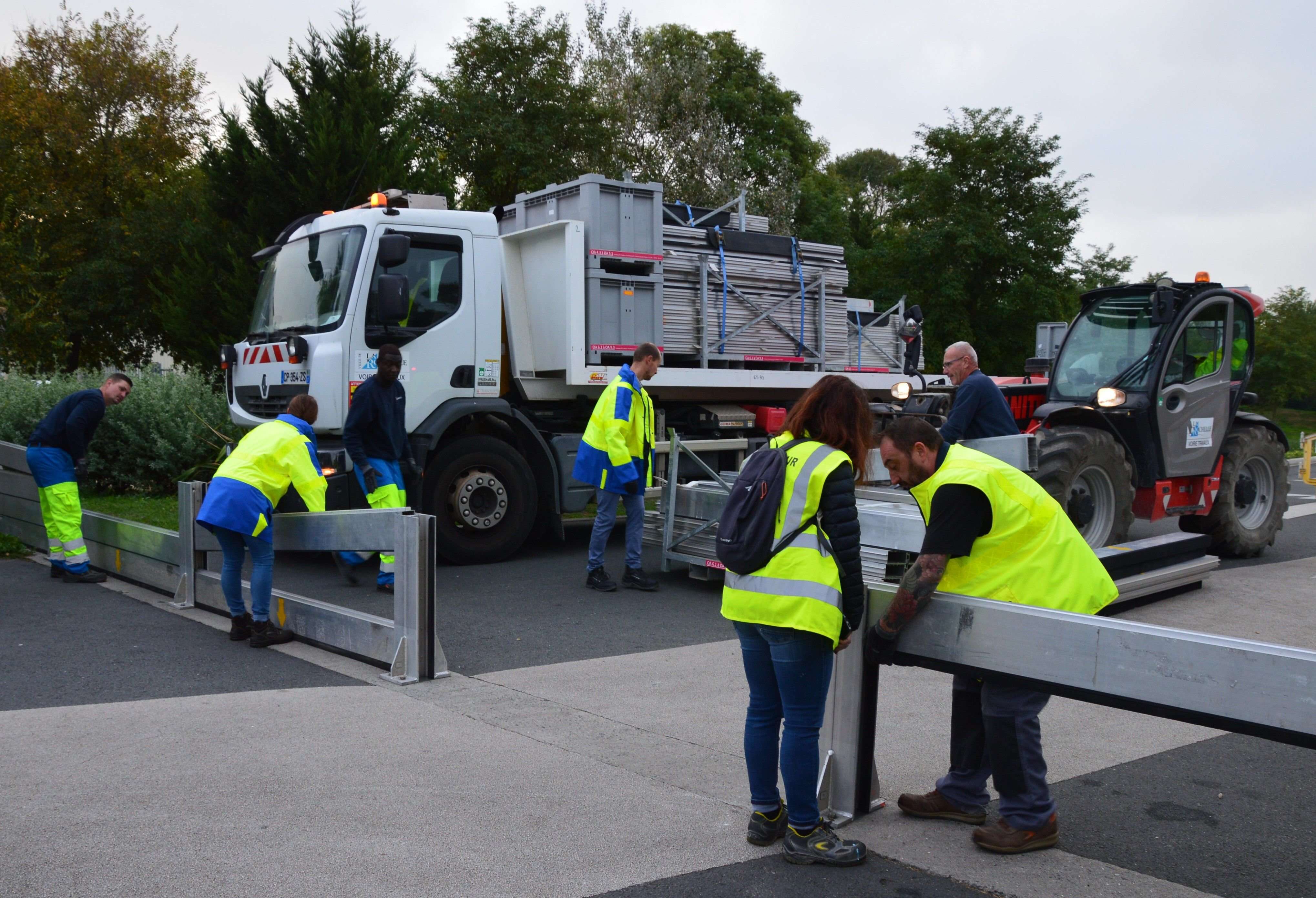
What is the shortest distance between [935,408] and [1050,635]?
21.8ft

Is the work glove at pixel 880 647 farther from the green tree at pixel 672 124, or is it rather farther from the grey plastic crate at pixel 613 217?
the green tree at pixel 672 124

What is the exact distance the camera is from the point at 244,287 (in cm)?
1576

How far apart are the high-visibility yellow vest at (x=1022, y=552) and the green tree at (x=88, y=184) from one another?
1981 centimetres

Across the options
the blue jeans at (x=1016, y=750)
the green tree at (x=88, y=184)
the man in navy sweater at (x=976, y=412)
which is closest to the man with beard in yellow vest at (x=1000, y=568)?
the blue jeans at (x=1016, y=750)

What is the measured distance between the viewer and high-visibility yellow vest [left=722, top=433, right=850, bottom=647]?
3508 millimetres

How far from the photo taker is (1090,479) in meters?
9.02

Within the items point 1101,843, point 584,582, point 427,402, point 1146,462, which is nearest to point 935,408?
point 1146,462

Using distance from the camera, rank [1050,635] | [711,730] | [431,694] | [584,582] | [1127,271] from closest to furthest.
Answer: [1050,635], [711,730], [431,694], [584,582], [1127,271]

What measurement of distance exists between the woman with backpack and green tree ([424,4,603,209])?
72.3 ft

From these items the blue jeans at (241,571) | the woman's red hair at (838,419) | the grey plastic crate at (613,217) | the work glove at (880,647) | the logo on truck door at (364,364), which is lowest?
the blue jeans at (241,571)

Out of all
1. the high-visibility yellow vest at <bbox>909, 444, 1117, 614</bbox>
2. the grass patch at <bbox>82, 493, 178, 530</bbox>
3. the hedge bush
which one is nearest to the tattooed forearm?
the high-visibility yellow vest at <bbox>909, 444, 1117, 614</bbox>

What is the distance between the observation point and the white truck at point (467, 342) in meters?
9.05

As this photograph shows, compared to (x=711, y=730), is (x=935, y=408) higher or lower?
higher

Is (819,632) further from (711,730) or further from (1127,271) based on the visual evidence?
(1127,271)
